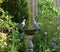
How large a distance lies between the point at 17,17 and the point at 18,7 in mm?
300

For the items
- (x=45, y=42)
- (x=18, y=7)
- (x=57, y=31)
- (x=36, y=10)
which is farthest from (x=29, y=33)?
(x=36, y=10)

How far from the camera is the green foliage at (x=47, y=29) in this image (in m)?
6.06

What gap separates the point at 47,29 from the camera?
266 inches

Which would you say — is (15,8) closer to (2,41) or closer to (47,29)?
(47,29)

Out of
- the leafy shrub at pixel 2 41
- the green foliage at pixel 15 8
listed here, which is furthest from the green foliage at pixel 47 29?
the leafy shrub at pixel 2 41

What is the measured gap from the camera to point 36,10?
8875 millimetres

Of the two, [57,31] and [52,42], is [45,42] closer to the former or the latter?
[52,42]

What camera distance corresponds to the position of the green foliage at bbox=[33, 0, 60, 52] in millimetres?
6057

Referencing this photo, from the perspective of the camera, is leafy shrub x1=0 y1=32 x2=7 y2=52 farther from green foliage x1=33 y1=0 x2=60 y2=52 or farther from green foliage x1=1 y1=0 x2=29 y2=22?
green foliage x1=1 y1=0 x2=29 y2=22

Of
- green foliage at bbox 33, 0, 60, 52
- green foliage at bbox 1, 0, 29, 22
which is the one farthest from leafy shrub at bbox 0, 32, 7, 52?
green foliage at bbox 1, 0, 29, 22

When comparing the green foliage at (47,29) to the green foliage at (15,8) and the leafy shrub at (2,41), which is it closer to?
the green foliage at (15,8)

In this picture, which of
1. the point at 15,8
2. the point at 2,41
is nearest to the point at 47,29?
the point at 15,8

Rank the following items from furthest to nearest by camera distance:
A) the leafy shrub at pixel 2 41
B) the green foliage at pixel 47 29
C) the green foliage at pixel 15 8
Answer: the green foliage at pixel 15 8
the green foliage at pixel 47 29
the leafy shrub at pixel 2 41

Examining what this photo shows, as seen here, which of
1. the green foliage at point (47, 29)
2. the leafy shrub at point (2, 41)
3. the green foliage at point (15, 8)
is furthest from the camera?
the green foliage at point (15, 8)
